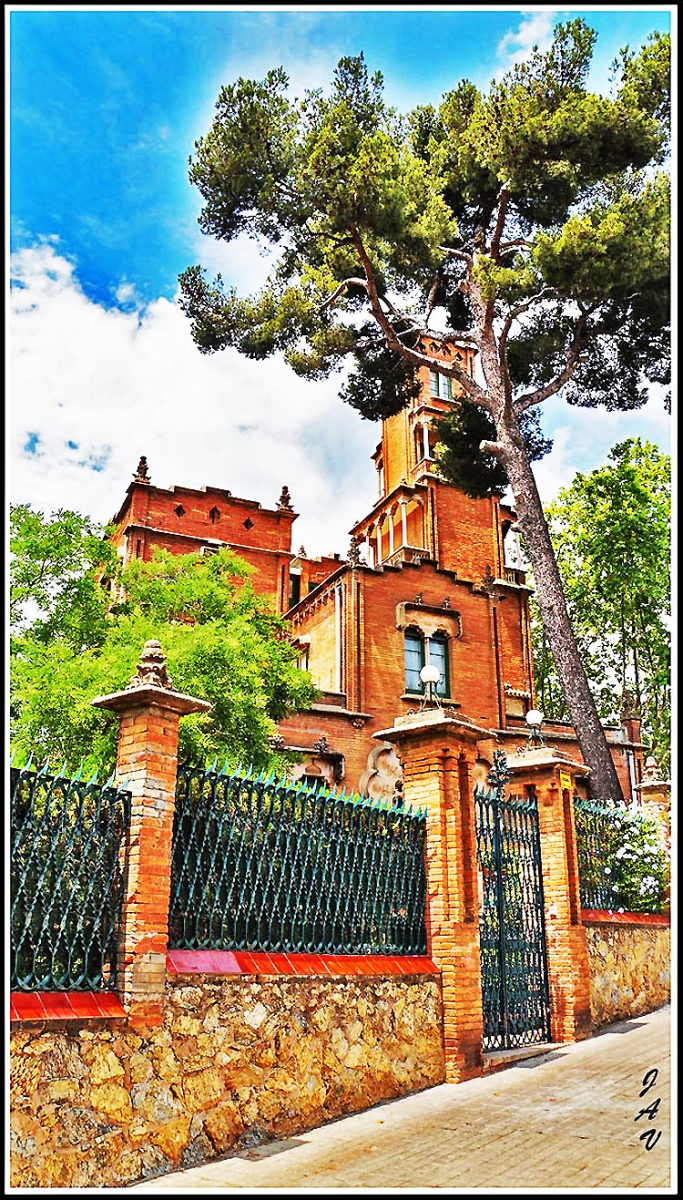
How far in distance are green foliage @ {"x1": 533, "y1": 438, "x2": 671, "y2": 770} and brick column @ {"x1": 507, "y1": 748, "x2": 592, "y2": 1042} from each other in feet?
60.6

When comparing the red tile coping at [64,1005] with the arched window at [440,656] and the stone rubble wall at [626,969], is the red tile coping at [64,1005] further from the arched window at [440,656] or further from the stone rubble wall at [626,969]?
the arched window at [440,656]

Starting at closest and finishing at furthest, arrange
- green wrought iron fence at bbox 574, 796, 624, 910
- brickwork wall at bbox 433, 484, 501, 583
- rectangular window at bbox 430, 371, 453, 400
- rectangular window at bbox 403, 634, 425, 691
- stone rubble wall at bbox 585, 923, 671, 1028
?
stone rubble wall at bbox 585, 923, 671, 1028
green wrought iron fence at bbox 574, 796, 624, 910
rectangular window at bbox 403, 634, 425, 691
brickwork wall at bbox 433, 484, 501, 583
rectangular window at bbox 430, 371, 453, 400

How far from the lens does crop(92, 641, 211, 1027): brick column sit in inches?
259

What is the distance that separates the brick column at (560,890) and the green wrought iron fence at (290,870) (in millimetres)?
2858

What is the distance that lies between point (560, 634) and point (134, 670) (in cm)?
703

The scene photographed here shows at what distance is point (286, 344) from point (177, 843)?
499 inches

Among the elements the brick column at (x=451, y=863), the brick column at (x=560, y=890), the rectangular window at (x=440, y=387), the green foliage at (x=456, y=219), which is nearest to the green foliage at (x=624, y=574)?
the rectangular window at (x=440, y=387)

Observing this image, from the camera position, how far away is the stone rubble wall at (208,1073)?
19.0 ft

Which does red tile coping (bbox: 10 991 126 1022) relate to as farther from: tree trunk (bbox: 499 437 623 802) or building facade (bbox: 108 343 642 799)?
building facade (bbox: 108 343 642 799)

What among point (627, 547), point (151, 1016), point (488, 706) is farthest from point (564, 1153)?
point (627, 547)

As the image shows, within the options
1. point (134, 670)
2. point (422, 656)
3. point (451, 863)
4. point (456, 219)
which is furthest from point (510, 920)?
point (422, 656)

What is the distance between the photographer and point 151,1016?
655 centimetres

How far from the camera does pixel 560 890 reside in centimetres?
1220

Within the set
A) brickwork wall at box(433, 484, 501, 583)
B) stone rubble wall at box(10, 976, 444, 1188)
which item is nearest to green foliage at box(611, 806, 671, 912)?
stone rubble wall at box(10, 976, 444, 1188)
